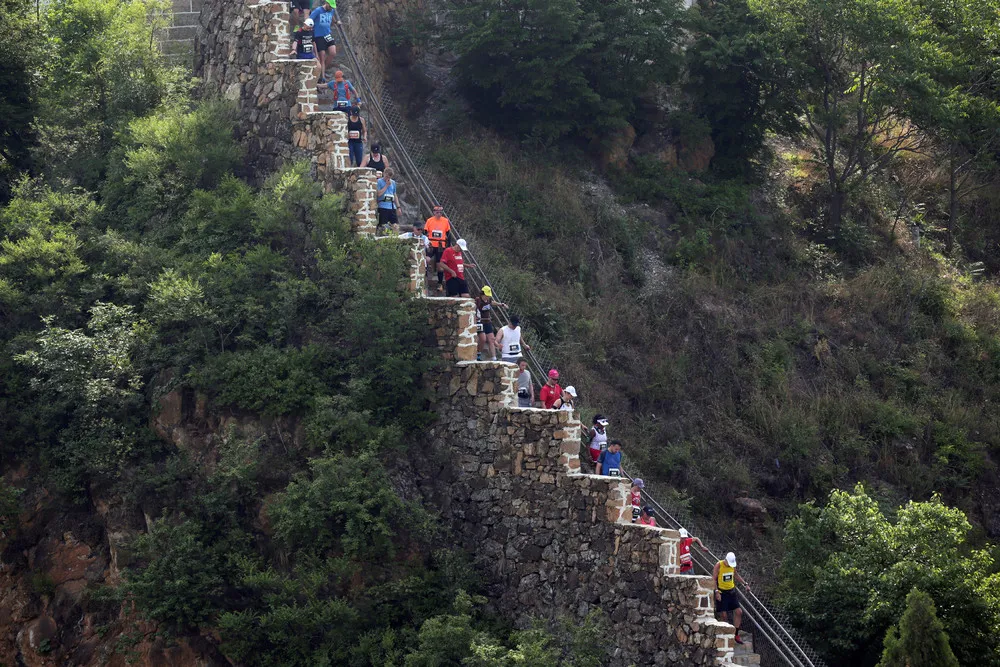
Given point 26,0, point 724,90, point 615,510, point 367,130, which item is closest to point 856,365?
point 724,90

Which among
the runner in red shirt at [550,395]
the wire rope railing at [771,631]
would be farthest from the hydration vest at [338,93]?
the wire rope railing at [771,631]

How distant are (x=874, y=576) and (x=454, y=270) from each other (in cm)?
876

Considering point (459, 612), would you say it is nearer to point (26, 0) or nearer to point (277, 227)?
point (277, 227)

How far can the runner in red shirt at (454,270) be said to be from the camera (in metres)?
21.7

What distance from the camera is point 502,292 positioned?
79.2ft

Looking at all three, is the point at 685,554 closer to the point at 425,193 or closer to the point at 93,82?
the point at 425,193

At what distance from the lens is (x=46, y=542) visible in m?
21.5

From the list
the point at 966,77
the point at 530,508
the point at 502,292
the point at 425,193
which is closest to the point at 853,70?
the point at 966,77

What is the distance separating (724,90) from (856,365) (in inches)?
309

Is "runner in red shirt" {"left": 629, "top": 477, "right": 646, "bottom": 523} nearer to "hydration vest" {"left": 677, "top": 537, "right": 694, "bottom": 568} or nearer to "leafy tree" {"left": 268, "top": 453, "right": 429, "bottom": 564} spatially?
"hydration vest" {"left": 677, "top": 537, "right": 694, "bottom": 568}

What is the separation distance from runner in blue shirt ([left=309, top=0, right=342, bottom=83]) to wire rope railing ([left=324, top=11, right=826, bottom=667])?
1.13 meters

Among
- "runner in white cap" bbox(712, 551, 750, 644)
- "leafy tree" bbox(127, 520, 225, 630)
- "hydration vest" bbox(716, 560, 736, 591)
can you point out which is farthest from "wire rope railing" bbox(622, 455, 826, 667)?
"leafy tree" bbox(127, 520, 225, 630)

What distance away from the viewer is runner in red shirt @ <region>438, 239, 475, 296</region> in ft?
71.2

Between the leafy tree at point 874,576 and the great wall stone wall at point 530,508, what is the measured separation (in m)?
2.59
